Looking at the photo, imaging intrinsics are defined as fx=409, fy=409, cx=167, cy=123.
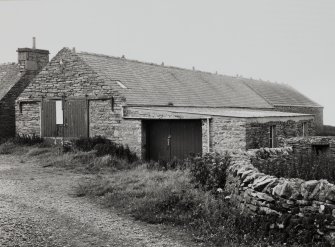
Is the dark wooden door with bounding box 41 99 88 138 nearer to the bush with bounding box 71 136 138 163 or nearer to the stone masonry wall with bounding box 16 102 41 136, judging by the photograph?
the stone masonry wall with bounding box 16 102 41 136

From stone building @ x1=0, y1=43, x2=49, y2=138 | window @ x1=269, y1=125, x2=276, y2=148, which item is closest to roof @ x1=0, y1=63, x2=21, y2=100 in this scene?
stone building @ x1=0, y1=43, x2=49, y2=138

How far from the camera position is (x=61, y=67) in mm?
22156

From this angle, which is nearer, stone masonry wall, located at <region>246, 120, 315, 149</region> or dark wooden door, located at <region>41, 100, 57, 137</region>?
stone masonry wall, located at <region>246, 120, 315, 149</region>

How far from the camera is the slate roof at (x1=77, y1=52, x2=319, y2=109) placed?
21.1m

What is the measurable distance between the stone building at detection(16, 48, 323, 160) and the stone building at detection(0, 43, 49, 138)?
1220 millimetres

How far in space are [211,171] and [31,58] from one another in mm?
18287

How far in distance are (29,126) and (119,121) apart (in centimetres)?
650

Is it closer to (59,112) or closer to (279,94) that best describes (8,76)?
(59,112)

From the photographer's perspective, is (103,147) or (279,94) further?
(279,94)

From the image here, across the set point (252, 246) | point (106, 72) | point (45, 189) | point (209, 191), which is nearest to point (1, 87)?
point (106, 72)

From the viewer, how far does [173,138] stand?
18.3 m

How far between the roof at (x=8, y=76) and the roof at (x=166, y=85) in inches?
235

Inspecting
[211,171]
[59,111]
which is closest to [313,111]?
[59,111]

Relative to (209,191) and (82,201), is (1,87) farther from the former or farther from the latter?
(209,191)
